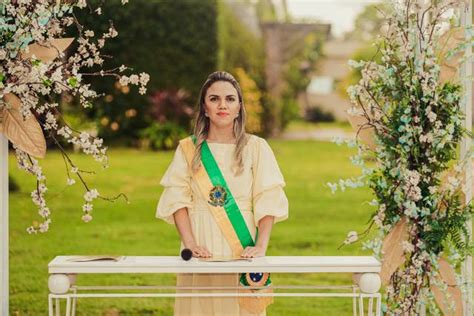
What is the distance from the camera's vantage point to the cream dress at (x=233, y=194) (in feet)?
12.7

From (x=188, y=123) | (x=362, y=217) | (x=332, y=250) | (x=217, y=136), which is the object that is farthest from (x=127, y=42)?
(x=217, y=136)

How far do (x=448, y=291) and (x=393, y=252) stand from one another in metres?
0.30

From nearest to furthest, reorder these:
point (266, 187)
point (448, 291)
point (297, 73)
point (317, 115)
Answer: point (266, 187)
point (448, 291)
point (297, 73)
point (317, 115)

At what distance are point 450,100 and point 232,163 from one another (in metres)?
0.96

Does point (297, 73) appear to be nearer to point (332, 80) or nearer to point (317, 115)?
point (317, 115)

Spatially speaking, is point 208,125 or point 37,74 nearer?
point 37,74

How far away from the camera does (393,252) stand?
4055mm

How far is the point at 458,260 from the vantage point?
4004 millimetres

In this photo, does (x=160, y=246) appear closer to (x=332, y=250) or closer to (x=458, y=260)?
(x=332, y=250)

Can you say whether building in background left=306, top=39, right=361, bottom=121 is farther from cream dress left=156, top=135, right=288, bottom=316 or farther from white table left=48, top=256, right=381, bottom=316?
white table left=48, top=256, right=381, bottom=316

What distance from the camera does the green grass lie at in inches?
247

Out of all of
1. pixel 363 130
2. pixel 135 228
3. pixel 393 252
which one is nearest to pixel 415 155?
pixel 363 130

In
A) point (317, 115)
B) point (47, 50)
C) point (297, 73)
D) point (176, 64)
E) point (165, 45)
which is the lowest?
point (47, 50)

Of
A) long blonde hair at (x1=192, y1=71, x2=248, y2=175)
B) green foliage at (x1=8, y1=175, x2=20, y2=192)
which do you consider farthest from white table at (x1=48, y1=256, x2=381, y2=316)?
green foliage at (x1=8, y1=175, x2=20, y2=192)
